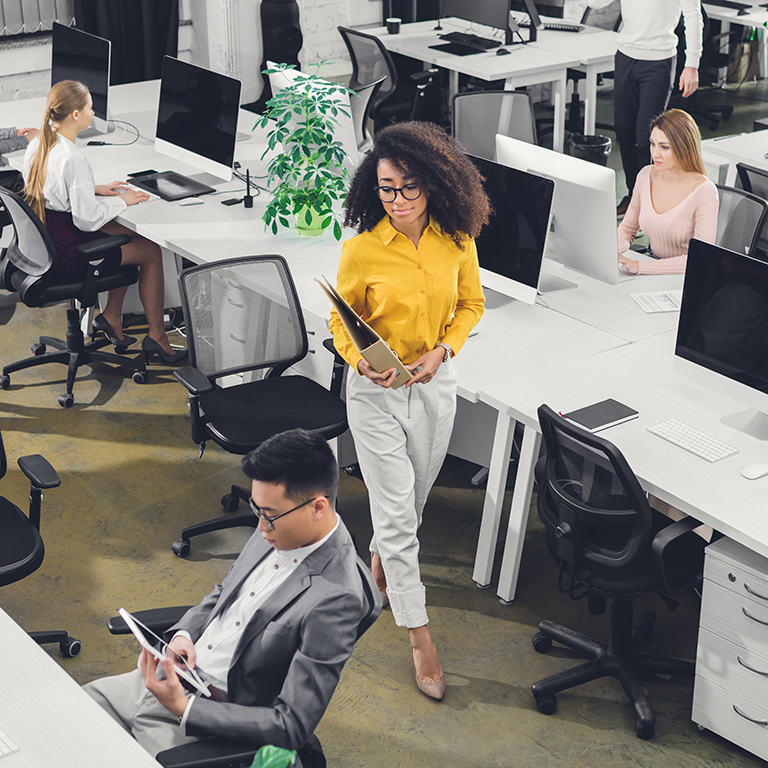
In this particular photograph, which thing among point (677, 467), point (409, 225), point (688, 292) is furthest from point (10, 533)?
point (688, 292)

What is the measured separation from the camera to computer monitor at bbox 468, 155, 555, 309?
3451 mm

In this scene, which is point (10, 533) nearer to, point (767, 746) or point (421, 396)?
point (421, 396)

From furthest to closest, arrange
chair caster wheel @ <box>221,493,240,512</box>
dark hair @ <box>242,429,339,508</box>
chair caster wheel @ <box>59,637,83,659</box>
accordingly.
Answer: chair caster wheel @ <box>221,493,240,512</box> < chair caster wheel @ <box>59,637,83,659</box> < dark hair @ <box>242,429,339,508</box>

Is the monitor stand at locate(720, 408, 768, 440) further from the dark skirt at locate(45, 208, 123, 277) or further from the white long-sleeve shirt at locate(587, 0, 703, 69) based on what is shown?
the white long-sleeve shirt at locate(587, 0, 703, 69)

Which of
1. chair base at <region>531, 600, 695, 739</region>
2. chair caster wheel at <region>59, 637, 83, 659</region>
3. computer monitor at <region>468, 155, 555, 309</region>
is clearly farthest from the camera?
computer monitor at <region>468, 155, 555, 309</region>

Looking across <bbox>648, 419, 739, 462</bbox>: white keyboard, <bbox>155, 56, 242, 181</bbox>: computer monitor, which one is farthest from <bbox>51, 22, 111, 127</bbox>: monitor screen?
<bbox>648, 419, 739, 462</bbox>: white keyboard

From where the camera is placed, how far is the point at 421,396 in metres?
2.90

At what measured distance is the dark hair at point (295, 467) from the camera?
2072 mm

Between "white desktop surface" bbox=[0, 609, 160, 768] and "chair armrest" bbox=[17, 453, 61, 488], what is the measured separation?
752 mm

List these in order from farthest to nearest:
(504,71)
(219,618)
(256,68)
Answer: (256,68) → (504,71) → (219,618)

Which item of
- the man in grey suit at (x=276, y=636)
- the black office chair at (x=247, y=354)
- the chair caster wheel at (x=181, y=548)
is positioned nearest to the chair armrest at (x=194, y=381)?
the black office chair at (x=247, y=354)

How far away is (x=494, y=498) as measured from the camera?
341cm

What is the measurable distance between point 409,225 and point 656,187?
1.77 m

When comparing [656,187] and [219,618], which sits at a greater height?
[656,187]
